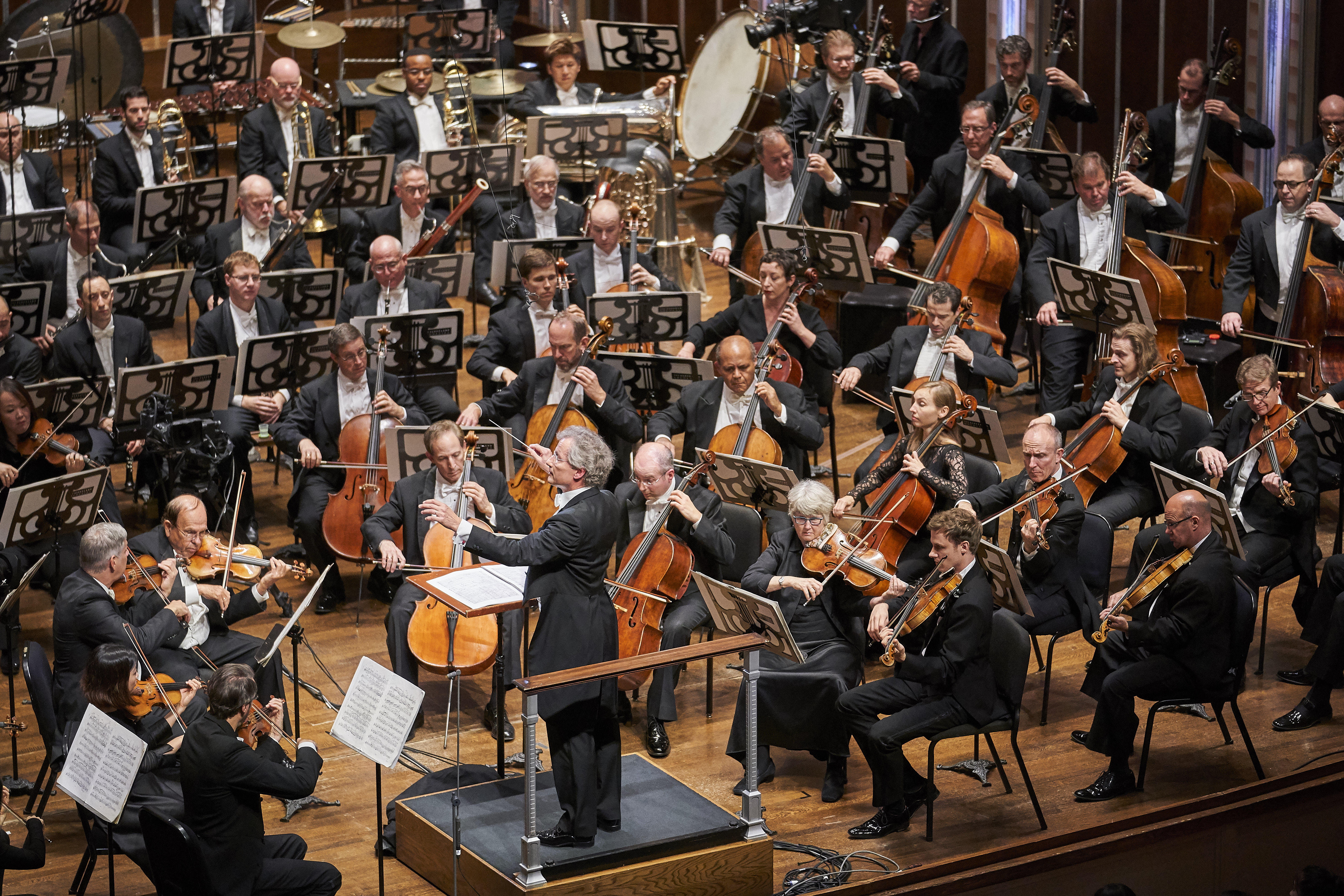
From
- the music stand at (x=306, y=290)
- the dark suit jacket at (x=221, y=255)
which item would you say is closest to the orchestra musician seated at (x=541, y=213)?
the music stand at (x=306, y=290)

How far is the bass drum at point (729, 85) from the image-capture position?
10.4m

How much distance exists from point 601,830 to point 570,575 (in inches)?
31.2

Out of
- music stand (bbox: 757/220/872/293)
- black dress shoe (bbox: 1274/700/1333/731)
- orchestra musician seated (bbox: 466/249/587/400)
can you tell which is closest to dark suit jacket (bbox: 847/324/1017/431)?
music stand (bbox: 757/220/872/293)

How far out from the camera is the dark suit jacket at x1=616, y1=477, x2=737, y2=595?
20.6 feet

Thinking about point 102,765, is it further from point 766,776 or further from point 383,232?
point 383,232

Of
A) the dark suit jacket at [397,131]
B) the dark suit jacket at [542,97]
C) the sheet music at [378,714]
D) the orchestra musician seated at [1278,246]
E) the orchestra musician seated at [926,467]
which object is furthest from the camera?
the dark suit jacket at [542,97]

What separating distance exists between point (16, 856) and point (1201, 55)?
7552 millimetres

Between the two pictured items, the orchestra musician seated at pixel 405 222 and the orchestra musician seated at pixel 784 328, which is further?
the orchestra musician seated at pixel 405 222

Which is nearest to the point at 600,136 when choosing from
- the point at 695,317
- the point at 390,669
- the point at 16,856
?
the point at 695,317

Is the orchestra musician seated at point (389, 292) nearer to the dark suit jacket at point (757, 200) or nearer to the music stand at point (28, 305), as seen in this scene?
the music stand at point (28, 305)

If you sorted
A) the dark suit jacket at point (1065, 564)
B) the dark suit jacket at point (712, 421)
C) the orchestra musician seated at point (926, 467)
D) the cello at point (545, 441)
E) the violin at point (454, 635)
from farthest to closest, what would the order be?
the dark suit jacket at point (712, 421)
the cello at point (545, 441)
the orchestra musician seated at point (926, 467)
the dark suit jacket at point (1065, 564)
the violin at point (454, 635)

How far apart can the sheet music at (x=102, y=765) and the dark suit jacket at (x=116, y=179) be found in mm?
4967

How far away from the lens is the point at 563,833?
205 inches

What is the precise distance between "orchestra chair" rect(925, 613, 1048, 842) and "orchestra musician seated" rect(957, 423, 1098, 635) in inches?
21.1
